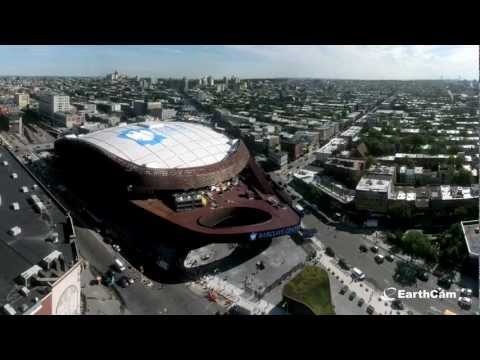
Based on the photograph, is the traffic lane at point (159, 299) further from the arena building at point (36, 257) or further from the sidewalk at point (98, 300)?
the arena building at point (36, 257)

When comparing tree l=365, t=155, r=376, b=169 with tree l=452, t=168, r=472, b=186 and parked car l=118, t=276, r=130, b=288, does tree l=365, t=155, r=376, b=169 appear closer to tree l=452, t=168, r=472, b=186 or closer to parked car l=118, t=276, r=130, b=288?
tree l=452, t=168, r=472, b=186

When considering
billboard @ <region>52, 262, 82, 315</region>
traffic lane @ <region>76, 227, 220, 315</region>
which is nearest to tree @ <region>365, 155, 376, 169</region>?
traffic lane @ <region>76, 227, 220, 315</region>

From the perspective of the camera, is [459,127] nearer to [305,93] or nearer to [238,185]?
[238,185]

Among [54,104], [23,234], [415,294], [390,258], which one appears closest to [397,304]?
[415,294]

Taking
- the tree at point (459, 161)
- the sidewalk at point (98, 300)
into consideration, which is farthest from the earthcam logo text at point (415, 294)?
the tree at point (459, 161)

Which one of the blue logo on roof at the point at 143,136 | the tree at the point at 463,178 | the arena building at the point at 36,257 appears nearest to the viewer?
the arena building at the point at 36,257

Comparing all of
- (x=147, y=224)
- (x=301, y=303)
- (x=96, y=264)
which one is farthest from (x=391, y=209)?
(x=96, y=264)

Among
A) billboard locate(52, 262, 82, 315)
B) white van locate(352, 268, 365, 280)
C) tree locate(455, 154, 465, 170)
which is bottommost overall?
white van locate(352, 268, 365, 280)

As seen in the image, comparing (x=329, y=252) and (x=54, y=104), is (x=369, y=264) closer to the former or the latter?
(x=329, y=252)
